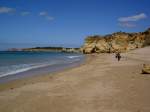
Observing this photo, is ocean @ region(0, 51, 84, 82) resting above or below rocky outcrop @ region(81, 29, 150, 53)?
below

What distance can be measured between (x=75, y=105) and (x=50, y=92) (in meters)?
2.58

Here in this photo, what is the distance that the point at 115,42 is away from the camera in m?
99.9

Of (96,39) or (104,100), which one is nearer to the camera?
(104,100)

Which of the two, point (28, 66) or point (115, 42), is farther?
point (115, 42)

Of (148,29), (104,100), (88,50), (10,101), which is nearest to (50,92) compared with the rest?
(10,101)

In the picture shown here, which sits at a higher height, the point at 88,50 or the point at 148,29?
the point at 148,29

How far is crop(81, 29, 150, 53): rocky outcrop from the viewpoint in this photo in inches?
3745

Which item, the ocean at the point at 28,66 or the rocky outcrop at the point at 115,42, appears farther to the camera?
the rocky outcrop at the point at 115,42

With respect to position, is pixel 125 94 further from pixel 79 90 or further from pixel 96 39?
pixel 96 39

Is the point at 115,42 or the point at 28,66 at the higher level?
the point at 115,42

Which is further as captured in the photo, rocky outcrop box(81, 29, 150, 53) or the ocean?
rocky outcrop box(81, 29, 150, 53)

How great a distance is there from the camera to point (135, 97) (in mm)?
8508

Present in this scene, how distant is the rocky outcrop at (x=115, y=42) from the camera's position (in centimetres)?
9512

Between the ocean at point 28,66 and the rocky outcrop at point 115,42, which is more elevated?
the rocky outcrop at point 115,42
